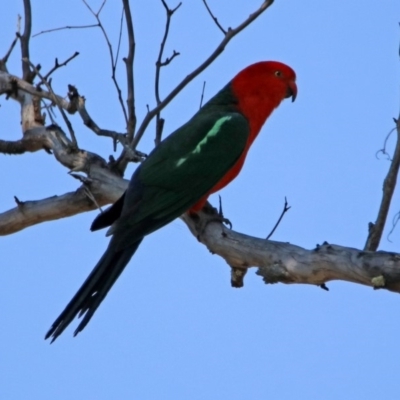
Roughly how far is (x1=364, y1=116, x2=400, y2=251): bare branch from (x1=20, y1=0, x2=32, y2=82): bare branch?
2673mm

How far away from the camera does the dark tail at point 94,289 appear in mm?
4414

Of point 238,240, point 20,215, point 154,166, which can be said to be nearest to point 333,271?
point 238,240

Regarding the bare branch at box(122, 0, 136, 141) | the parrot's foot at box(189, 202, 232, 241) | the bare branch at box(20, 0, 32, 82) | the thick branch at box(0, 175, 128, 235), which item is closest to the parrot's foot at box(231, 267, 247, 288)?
the parrot's foot at box(189, 202, 232, 241)

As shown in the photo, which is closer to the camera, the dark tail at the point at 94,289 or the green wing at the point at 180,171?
the dark tail at the point at 94,289

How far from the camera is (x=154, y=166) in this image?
521 centimetres

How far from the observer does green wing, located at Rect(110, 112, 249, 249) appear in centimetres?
481

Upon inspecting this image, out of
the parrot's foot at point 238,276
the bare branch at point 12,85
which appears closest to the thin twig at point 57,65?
the bare branch at point 12,85

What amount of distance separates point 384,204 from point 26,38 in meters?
2.81

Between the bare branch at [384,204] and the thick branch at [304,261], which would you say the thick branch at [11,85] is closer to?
the thick branch at [304,261]

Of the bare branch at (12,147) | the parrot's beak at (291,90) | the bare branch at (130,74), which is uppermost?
the parrot's beak at (291,90)

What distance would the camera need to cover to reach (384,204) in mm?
4027

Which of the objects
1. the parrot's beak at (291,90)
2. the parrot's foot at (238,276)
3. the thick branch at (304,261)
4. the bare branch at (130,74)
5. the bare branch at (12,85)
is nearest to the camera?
the thick branch at (304,261)

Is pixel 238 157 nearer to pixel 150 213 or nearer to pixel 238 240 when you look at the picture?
pixel 150 213

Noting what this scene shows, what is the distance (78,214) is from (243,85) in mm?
1770
